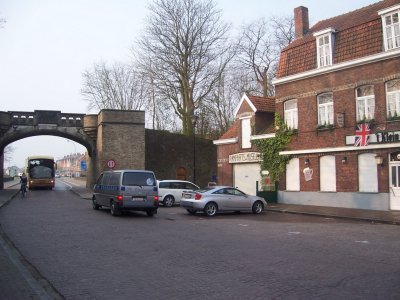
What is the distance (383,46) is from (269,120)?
399 inches

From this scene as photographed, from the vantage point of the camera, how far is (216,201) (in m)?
20.0

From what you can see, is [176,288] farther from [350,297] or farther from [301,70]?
[301,70]

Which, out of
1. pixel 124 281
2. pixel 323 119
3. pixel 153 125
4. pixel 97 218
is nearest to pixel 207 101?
pixel 153 125

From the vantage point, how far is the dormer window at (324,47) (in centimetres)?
2378

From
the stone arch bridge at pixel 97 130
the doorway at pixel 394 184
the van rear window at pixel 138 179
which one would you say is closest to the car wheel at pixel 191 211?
the van rear window at pixel 138 179

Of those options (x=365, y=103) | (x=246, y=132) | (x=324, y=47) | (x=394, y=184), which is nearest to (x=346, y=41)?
(x=324, y=47)

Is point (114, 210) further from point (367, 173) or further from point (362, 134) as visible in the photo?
point (362, 134)

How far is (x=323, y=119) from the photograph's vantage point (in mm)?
24469

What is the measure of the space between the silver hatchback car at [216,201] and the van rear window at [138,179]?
2017 millimetres

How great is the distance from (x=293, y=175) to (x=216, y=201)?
310 inches

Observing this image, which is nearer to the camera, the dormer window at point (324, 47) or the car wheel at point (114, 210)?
the car wheel at point (114, 210)

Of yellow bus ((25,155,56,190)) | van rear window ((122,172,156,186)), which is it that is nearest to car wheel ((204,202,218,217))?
van rear window ((122,172,156,186))

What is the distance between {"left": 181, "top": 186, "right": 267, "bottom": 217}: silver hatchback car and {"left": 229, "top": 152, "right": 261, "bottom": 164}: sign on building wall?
7.87 metres

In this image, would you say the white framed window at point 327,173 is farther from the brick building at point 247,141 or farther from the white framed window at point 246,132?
the white framed window at point 246,132
